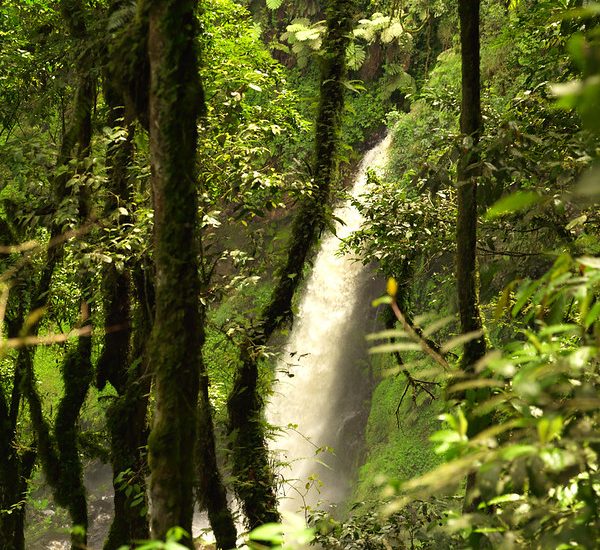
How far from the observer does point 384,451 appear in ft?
44.0

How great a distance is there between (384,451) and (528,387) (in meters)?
12.7

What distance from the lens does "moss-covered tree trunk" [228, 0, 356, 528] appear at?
5.73m

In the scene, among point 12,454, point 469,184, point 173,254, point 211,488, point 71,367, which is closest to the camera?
point 173,254

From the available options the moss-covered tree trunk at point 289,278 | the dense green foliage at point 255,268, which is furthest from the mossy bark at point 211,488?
the moss-covered tree trunk at point 289,278

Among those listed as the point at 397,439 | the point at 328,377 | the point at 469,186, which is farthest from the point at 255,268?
the point at 328,377

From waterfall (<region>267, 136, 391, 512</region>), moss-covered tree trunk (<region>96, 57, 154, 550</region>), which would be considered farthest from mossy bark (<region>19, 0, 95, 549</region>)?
waterfall (<region>267, 136, 391, 512</region>)

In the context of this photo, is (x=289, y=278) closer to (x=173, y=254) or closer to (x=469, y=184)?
(x=469, y=184)

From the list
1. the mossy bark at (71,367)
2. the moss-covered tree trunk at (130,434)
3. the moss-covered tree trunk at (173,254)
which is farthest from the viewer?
the mossy bark at (71,367)

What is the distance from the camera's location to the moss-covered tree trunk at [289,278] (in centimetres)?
573

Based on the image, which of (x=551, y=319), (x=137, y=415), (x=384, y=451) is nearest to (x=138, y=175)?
(x=137, y=415)

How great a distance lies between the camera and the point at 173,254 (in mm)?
2803

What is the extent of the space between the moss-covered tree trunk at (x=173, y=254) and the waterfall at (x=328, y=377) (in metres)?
11.5

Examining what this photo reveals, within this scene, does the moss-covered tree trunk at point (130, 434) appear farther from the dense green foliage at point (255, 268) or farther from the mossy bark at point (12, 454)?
the mossy bark at point (12, 454)

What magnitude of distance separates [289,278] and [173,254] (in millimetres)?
3313
